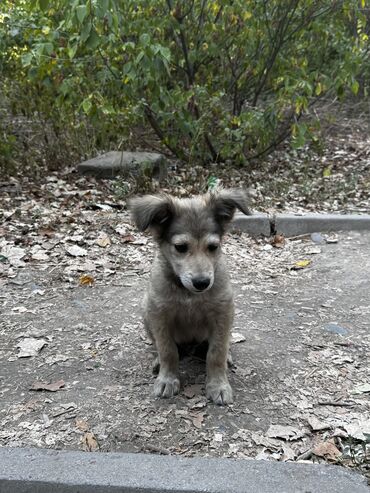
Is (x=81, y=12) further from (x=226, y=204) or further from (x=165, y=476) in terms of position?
(x=165, y=476)

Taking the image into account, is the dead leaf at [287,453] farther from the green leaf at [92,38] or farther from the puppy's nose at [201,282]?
the green leaf at [92,38]

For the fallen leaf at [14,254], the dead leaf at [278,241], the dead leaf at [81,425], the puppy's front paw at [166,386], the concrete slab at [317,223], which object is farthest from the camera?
the concrete slab at [317,223]

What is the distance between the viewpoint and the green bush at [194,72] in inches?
266

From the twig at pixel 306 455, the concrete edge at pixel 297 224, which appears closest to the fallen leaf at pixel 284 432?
the twig at pixel 306 455

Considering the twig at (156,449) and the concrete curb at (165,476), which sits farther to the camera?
the twig at (156,449)

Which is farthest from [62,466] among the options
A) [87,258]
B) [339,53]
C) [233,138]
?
[339,53]

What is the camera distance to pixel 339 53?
8.46m

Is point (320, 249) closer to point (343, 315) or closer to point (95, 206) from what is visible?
point (343, 315)

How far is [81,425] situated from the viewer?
2.95 meters

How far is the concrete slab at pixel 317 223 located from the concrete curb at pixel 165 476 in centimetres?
404

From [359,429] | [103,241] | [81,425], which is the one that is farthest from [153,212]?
[103,241]

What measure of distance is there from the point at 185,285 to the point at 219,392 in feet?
2.21

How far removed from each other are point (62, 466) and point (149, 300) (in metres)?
1.10

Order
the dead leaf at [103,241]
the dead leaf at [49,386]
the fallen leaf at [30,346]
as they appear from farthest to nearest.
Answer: the dead leaf at [103,241] < the fallen leaf at [30,346] < the dead leaf at [49,386]
